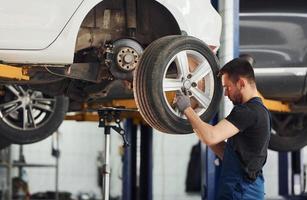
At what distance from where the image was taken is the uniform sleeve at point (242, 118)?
3039 mm

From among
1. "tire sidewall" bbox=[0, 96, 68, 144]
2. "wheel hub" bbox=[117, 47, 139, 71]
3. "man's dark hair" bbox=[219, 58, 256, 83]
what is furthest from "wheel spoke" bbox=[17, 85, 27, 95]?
"man's dark hair" bbox=[219, 58, 256, 83]

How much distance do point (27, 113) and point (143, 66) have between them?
2219 mm

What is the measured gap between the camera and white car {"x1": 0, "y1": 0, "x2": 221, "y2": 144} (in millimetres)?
3143

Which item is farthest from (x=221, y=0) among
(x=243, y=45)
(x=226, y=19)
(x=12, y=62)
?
(x=12, y=62)

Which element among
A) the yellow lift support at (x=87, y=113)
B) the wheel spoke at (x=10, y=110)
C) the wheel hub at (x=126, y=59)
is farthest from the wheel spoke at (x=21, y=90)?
the wheel hub at (x=126, y=59)

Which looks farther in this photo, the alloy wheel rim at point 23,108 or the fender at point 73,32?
the alloy wheel rim at point 23,108

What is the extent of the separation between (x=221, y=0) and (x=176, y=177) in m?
6.34

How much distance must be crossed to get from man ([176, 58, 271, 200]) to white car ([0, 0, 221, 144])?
0.15 meters

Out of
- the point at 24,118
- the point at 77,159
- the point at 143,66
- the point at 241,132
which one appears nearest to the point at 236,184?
the point at 241,132

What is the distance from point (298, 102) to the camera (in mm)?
5250

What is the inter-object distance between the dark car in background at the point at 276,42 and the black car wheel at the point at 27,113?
1627 mm

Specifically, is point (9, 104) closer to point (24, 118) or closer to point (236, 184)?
point (24, 118)

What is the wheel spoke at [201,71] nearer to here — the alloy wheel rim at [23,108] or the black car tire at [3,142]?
the alloy wheel rim at [23,108]

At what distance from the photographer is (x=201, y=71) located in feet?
10.8
